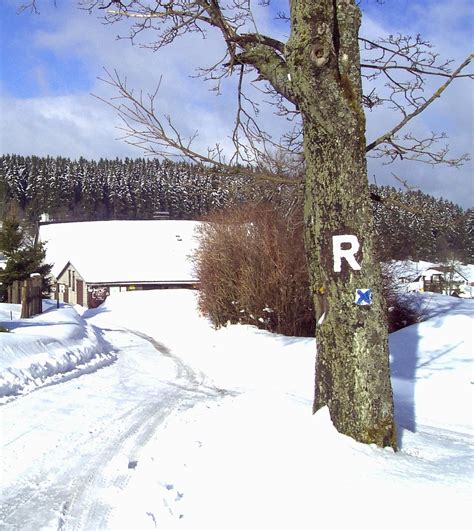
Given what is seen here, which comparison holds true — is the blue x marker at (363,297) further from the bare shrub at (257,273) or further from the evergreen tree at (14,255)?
the evergreen tree at (14,255)

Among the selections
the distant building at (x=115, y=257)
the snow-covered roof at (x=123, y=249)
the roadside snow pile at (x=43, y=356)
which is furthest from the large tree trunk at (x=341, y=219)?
the snow-covered roof at (x=123, y=249)

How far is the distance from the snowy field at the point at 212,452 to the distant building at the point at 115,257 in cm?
3015

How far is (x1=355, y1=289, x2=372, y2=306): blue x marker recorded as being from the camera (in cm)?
512

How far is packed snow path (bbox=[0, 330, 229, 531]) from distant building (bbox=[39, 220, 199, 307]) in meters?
30.5

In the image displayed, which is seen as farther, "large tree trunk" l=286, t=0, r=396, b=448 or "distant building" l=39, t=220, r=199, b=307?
"distant building" l=39, t=220, r=199, b=307

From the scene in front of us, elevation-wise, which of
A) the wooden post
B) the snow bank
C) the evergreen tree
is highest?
the evergreen tree

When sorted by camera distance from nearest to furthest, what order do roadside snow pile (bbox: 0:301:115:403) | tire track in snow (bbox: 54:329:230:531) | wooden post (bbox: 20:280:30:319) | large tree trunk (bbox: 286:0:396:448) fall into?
tire track in snow (bbox: 54:329:230:531) → large tree trunk (bbox: 286:0:396:448) → roadside snow pile (bbox: 0:301:115:403) → wooden post (bbox: 20:280:30:319)

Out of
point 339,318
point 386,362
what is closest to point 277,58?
point 339,318

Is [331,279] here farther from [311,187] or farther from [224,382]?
[224,382]

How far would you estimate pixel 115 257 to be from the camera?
47.4 metres

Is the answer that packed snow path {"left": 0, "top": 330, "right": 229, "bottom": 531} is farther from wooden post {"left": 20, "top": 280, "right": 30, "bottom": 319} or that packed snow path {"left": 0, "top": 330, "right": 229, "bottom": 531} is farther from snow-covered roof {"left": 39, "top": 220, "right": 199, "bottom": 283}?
snow-covered roof {"left": 39, "top": 220, "right": 199, "bottom": 283}

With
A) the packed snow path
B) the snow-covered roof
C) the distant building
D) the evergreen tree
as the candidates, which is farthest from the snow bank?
the snow-covered roof

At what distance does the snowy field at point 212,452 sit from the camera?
154 inches

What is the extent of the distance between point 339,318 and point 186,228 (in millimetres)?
48090
